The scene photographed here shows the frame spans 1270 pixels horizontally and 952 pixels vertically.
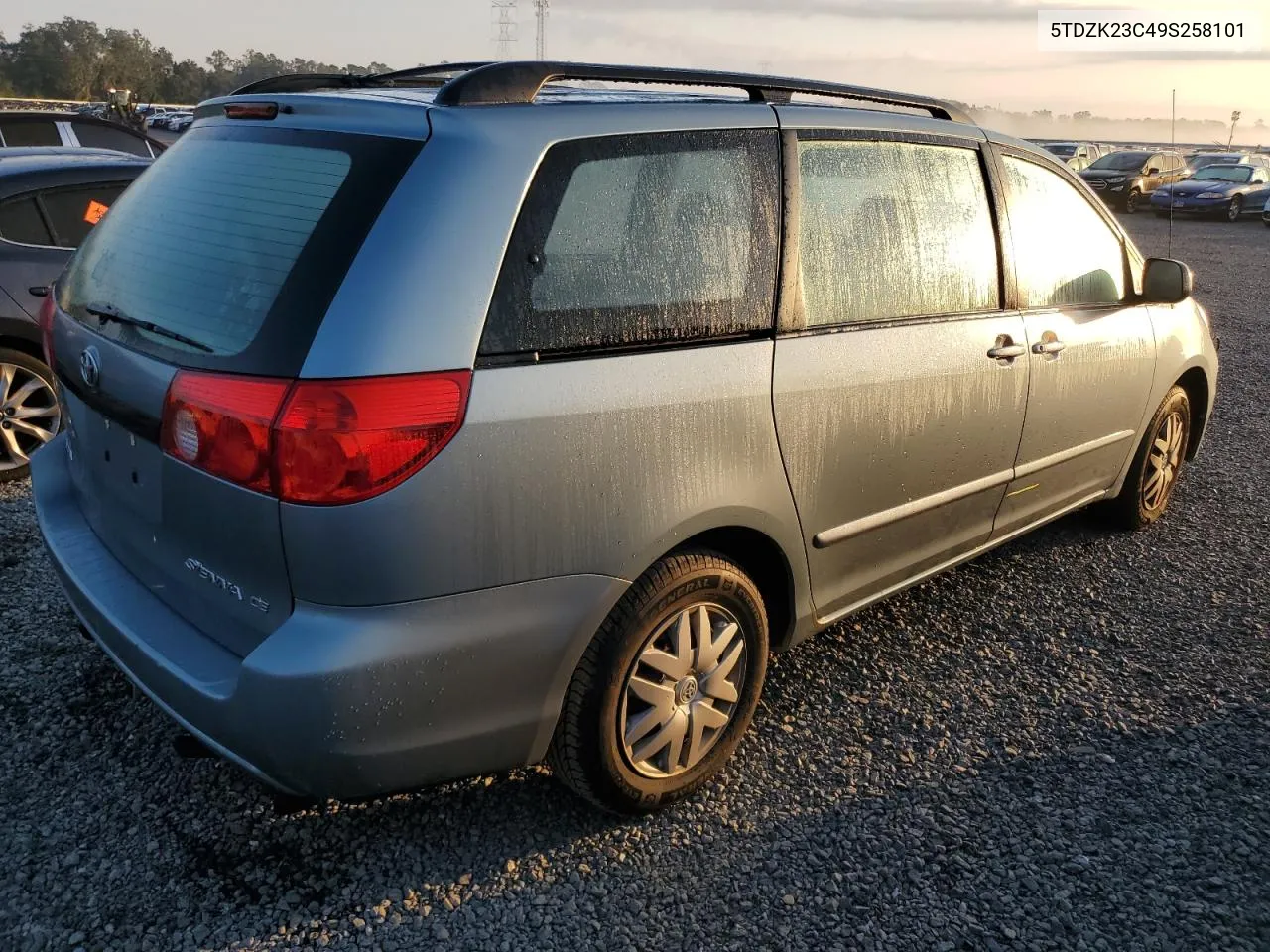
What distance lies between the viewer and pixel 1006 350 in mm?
3465

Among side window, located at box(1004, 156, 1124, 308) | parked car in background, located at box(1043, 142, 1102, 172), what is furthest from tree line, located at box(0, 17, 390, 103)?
side window, located at box(1004, 156, 1124, 308)

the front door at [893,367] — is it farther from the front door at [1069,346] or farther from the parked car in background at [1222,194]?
the parked car in background at [1222,194]

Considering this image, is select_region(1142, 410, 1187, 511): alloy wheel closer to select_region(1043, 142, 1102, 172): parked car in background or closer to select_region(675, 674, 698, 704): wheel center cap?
select_region(675, 674, 698, 704): wheel center cap

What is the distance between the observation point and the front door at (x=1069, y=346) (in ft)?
12.1

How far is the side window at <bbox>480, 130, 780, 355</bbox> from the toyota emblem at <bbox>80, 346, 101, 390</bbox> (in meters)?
1.01

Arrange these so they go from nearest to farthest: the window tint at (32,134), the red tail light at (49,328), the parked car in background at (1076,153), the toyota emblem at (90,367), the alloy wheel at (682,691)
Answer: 1. the toyota emblem at (90,367)
2. the alloy wheel at (682,691)
3. the red tail light at (49,328)
4. the window tint at (32,134)
5. the parked car in background at (1076,153)

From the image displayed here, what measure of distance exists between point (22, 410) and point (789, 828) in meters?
4.24

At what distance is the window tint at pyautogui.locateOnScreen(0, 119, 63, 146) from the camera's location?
9.42 m

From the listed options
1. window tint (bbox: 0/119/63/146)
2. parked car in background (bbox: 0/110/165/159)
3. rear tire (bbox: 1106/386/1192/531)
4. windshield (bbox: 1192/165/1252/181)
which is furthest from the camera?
windshield (bbox: 1192/165/1252/181)

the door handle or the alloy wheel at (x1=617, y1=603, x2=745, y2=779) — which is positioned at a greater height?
the door handle

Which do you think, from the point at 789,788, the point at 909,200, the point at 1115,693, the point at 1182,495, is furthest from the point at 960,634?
the point at 1182,495

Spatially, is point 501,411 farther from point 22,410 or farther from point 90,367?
point 22,410

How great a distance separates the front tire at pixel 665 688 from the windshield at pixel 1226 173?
97.9 feet

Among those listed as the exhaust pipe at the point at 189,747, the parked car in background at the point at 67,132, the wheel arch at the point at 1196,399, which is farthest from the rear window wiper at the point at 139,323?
the parked car in background at the point at 67,132
